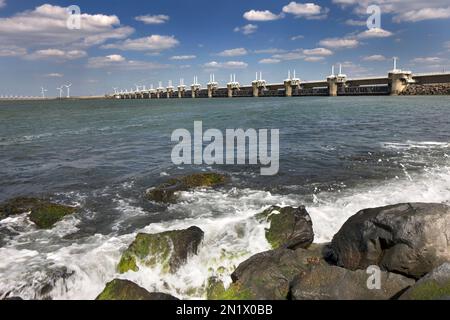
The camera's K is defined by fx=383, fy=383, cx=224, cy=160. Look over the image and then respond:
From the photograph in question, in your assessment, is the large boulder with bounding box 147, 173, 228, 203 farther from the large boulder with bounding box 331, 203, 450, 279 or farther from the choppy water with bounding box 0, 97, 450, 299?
the large boulder with bounding box 331, 203, 450, 279

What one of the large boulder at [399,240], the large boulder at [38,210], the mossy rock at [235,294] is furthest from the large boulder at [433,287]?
the large boulder at [38,210]

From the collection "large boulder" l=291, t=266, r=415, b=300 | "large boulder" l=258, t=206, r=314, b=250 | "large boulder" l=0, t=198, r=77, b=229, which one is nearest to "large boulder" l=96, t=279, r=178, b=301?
"large boulder" l=291, t=266, r=415, b=300

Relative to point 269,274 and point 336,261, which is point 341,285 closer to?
point 269,274

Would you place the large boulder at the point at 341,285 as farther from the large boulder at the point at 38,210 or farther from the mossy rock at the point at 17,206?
the mossy rock at the point at 17,206

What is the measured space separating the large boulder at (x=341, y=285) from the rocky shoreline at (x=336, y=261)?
2cm

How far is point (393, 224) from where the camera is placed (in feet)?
28.3

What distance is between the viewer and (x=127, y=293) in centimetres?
766

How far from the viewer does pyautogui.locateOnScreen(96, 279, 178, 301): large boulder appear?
754 centimetres

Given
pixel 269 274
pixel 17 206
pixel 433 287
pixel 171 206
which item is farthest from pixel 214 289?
pixel 17 206

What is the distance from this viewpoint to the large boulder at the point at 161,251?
381 inches

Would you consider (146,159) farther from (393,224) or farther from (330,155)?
(393,224)

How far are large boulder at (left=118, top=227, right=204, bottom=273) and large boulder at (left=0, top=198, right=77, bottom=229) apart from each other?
496 centimetres
